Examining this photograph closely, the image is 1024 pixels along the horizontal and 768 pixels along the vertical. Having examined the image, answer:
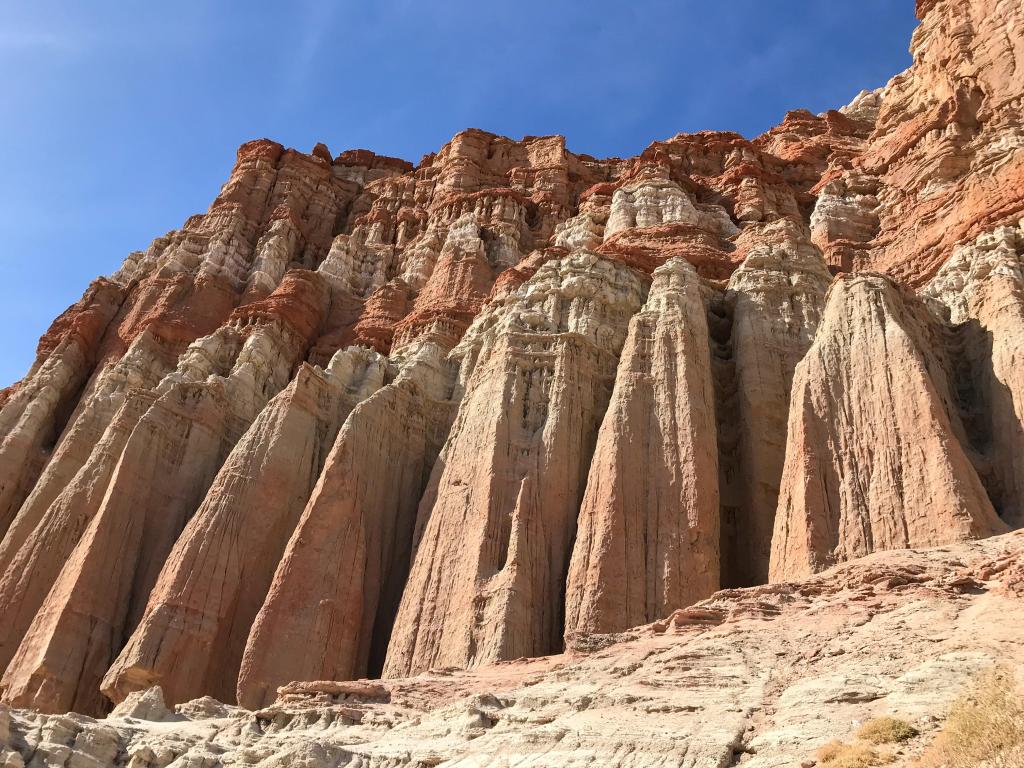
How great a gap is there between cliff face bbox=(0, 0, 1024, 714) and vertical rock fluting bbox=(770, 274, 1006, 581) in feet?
0.20

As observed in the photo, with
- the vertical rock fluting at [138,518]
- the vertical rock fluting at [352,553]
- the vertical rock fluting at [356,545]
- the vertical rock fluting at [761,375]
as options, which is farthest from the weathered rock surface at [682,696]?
the vertical rock fluting at [138,518]

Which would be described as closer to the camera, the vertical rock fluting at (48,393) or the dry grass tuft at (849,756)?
the dry grass tuft at (849,756)

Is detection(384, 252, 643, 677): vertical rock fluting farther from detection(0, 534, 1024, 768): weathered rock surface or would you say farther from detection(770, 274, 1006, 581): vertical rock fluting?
detection(770, 274, 1006, 581): vertical rock fluting

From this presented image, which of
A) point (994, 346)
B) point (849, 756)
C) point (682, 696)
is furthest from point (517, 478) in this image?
point (849, 756)

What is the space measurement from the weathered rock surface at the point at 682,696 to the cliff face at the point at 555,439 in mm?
2343

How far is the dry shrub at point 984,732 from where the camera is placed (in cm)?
778

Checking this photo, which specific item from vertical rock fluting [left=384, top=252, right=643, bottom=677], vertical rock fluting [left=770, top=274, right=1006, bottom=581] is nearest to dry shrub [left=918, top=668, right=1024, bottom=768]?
vertical rock fluting [left=770, top=274, right=1006, bottom=581]

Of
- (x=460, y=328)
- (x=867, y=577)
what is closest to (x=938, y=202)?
(x=460, y=328)

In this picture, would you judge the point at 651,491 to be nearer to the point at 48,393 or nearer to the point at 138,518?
the point at 138,518

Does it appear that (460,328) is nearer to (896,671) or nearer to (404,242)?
(404,242)

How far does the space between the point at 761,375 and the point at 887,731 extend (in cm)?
1602

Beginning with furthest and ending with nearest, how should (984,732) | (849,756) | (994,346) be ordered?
(994,346) → (849,756) → (984,732)

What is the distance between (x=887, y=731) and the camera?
8.92m

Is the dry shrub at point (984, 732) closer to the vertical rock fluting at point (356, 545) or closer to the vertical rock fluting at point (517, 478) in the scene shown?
the vertical rock fluting at point (517, 478)
